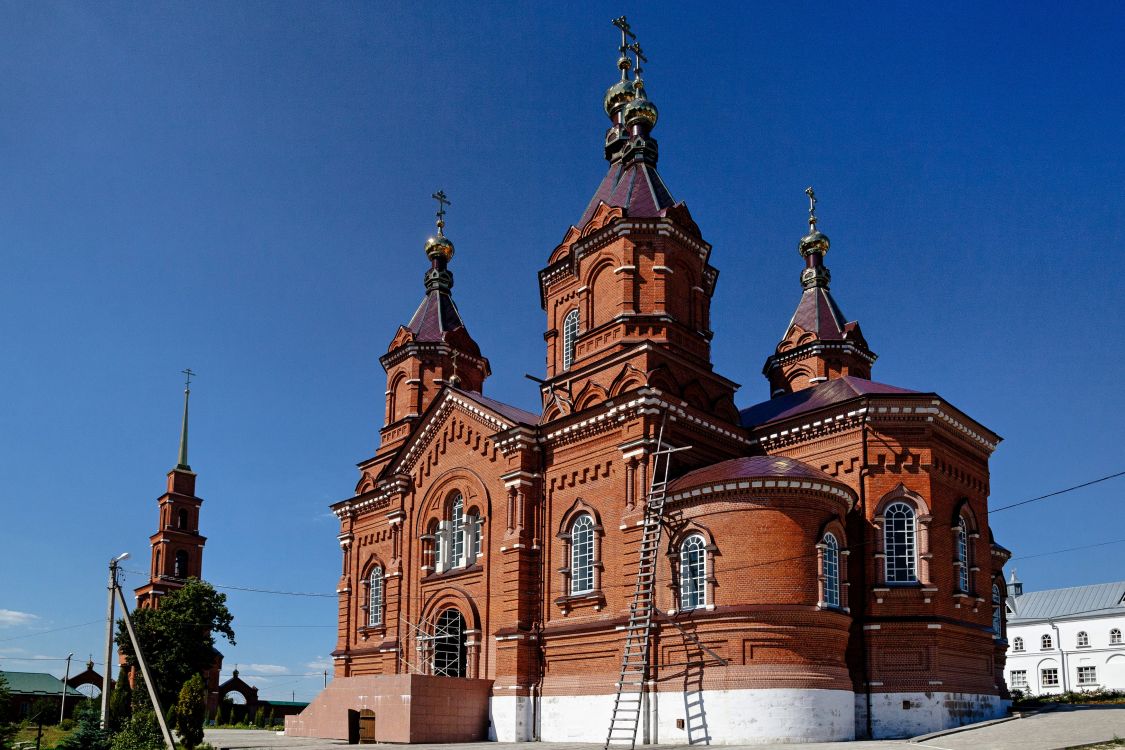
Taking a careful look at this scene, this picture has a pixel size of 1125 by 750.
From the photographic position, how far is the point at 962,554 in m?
21.6

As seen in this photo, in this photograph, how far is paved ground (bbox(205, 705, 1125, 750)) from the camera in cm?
1627

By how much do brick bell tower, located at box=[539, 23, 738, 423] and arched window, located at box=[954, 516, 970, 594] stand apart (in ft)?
19.3

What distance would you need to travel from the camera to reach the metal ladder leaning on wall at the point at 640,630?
19609mm

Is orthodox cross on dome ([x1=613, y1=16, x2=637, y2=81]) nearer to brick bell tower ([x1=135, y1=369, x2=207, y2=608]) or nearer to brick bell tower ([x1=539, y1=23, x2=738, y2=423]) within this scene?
brick bell tower ([x1=539, y1=23, x2=738, y2=423])

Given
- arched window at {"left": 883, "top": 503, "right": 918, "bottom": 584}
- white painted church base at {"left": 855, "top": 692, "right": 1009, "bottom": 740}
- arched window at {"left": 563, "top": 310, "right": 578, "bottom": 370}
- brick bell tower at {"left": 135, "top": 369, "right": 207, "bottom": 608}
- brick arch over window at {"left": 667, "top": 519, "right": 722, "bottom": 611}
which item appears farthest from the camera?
brick bell tower at {"left": 135, "top": 369, "right": 207, "bottom": 608}

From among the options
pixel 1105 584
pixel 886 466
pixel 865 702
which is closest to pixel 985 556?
pixel 886 466

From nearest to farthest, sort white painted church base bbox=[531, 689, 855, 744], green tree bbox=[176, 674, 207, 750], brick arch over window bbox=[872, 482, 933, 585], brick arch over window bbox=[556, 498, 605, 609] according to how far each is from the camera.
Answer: white painted church base bbox=[531, 689, 855, 744] < brick arch over window bbox=[872, 482, 933, 585] < brick arch over window bbox=[556, 498, 605, 609] < green tree bbox=[176, 674, 207, 750]

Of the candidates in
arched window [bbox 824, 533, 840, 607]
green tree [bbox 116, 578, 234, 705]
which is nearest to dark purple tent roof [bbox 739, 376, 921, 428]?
arched window [bbox 824, 533, 840, 607]

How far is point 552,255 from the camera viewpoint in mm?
28016

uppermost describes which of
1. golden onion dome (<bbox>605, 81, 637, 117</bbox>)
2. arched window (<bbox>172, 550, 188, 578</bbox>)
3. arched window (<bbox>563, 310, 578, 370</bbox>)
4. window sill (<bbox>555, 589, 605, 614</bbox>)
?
golden onion dome (<bbox>605, 81, 637, 117</bbox>)

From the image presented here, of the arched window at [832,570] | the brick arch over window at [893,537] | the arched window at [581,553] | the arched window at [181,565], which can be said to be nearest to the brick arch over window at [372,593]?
the arched window at [581,553]

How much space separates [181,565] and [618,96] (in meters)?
32.2

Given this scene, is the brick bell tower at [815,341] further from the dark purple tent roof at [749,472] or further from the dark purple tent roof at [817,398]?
the dark purple tent roof at [749,472]

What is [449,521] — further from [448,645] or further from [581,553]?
[581,553]
